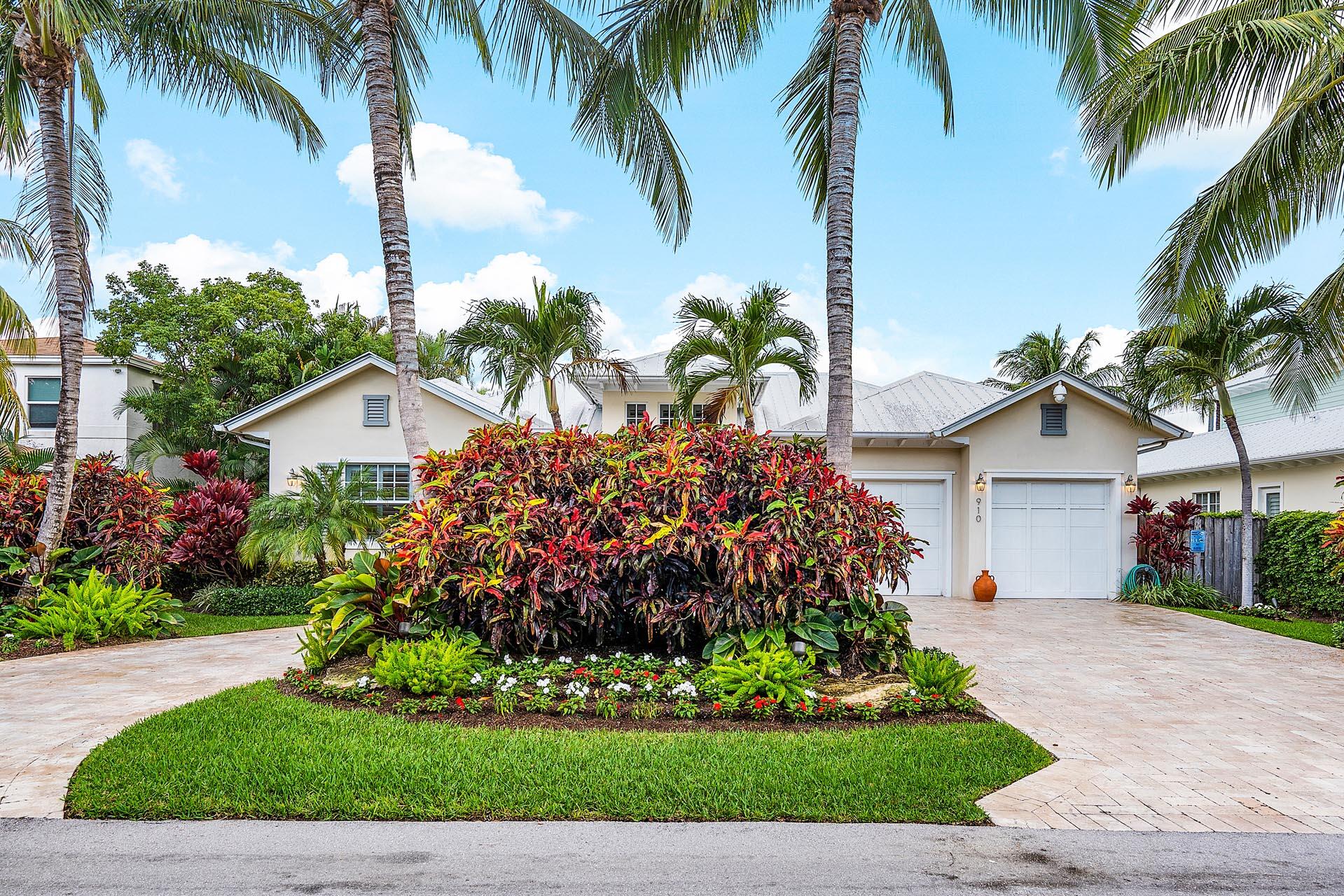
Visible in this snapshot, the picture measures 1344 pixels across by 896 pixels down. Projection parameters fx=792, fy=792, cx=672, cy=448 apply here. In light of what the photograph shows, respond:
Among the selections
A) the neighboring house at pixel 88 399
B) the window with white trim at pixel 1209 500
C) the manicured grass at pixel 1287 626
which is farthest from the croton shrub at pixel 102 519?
the window with white trim at pixel 1209 500

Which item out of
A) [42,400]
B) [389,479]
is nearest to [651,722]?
[389,479]

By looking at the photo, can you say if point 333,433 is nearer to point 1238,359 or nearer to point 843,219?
point 843,219

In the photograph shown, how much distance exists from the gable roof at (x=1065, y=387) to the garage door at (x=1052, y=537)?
4.14 ft

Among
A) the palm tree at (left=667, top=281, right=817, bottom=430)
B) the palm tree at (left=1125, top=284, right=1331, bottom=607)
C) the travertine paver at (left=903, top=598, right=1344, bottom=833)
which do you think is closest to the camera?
the travertine paver at (left=903, top=598, right=1344, bottom=833)

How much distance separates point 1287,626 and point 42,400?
2621cm

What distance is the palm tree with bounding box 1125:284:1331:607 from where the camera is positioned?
11.0m

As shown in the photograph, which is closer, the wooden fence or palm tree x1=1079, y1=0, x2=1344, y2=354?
palm tree x1=1079, y1=0, x2=1344, y2=354

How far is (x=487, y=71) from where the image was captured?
9484 mm

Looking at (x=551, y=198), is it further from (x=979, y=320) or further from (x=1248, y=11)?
(x=1248, y=11)

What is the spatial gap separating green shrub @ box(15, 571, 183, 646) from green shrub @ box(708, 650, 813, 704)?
6.92 metres

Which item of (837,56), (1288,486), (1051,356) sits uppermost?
(837,56)

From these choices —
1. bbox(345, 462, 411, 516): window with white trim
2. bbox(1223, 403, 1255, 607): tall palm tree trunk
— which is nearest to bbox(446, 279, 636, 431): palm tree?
bbox(345, 462, 411, 516): window with white trim

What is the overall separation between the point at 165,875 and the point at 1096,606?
12.8 meters

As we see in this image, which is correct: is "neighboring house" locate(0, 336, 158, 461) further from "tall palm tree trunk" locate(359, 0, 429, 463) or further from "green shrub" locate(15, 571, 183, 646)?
"tall palm tree trunk" locate(359, 0, 429, 463)
